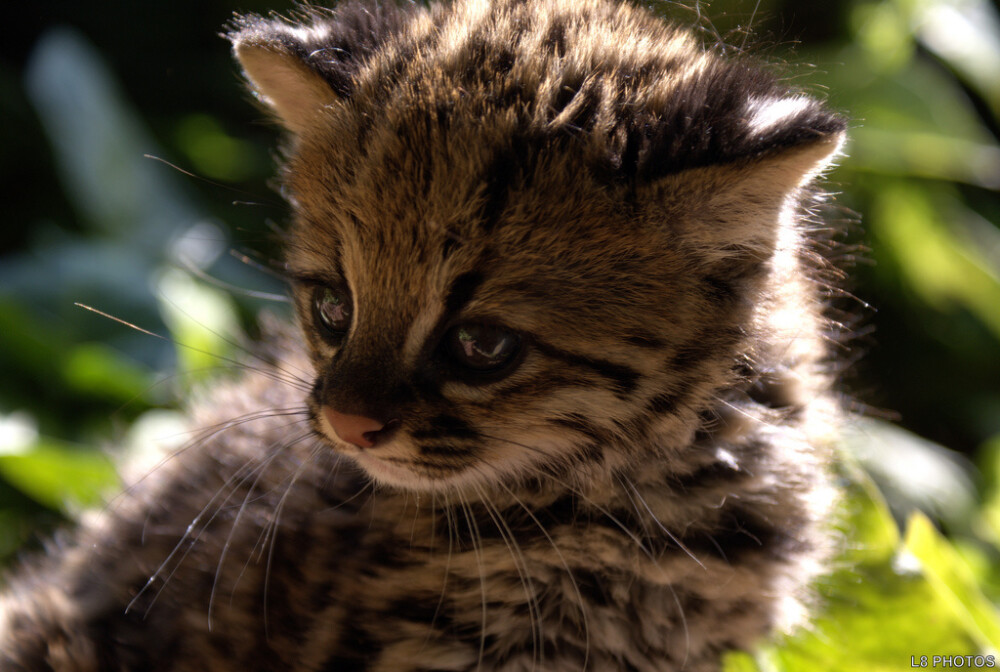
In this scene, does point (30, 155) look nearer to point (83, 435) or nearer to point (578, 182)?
point (83, 435)

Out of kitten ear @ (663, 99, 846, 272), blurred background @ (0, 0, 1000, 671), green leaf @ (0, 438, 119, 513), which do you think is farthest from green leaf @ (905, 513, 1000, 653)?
green leaf @ (0, 438, 119, 513)

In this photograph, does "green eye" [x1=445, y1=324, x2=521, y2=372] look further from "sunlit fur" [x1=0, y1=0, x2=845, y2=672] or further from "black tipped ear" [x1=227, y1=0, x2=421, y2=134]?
"black tipped ear" [x1=227, y1=0, x2=421, y2=134]

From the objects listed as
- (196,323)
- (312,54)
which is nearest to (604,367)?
(312,54)

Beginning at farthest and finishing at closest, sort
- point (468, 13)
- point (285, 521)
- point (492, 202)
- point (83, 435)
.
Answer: point (83, 435) → point (285, 521) → point (468, 13) → point (492, 202)

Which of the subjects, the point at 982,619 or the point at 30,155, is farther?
the point at 30,155

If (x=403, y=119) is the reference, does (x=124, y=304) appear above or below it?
below

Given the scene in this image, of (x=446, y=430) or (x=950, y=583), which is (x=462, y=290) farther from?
(x=950, y=583)

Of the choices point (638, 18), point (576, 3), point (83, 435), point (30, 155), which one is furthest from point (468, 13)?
point (30, 155)
